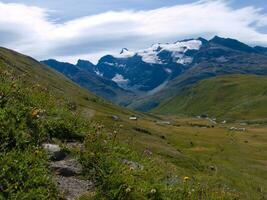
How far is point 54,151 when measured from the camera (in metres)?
15.6

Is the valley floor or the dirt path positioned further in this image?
the valley floor

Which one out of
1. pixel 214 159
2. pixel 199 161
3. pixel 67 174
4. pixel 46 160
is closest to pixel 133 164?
pixel 67 174

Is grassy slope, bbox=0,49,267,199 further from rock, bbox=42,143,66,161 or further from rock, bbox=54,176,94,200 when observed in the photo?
rock, bbox=42,143,66,161

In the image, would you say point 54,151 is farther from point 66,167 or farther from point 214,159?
point 214,159

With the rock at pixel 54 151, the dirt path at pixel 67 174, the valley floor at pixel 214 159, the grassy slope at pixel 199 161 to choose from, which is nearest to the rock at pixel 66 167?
the dirt path at pixel 67 174

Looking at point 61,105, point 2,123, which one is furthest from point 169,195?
point 61,105

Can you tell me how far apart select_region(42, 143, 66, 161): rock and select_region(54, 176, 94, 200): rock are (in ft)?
A: 2.79

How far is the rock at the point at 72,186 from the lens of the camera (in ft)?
45.8

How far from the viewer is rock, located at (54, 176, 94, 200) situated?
45.8 ft

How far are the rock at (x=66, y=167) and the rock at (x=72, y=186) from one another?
0.70 feet

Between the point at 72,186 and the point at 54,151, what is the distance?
1.57 meters

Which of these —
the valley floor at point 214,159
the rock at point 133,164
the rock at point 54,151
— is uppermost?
the rock at point 54,151

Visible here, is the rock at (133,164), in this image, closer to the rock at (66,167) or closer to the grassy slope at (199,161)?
the grassy slope at (199,161)

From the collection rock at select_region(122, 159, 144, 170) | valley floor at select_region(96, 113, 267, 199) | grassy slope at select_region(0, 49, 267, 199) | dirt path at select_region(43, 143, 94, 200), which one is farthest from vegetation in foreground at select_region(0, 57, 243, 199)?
valley floor at select_region(96, 113, 267, 199)
